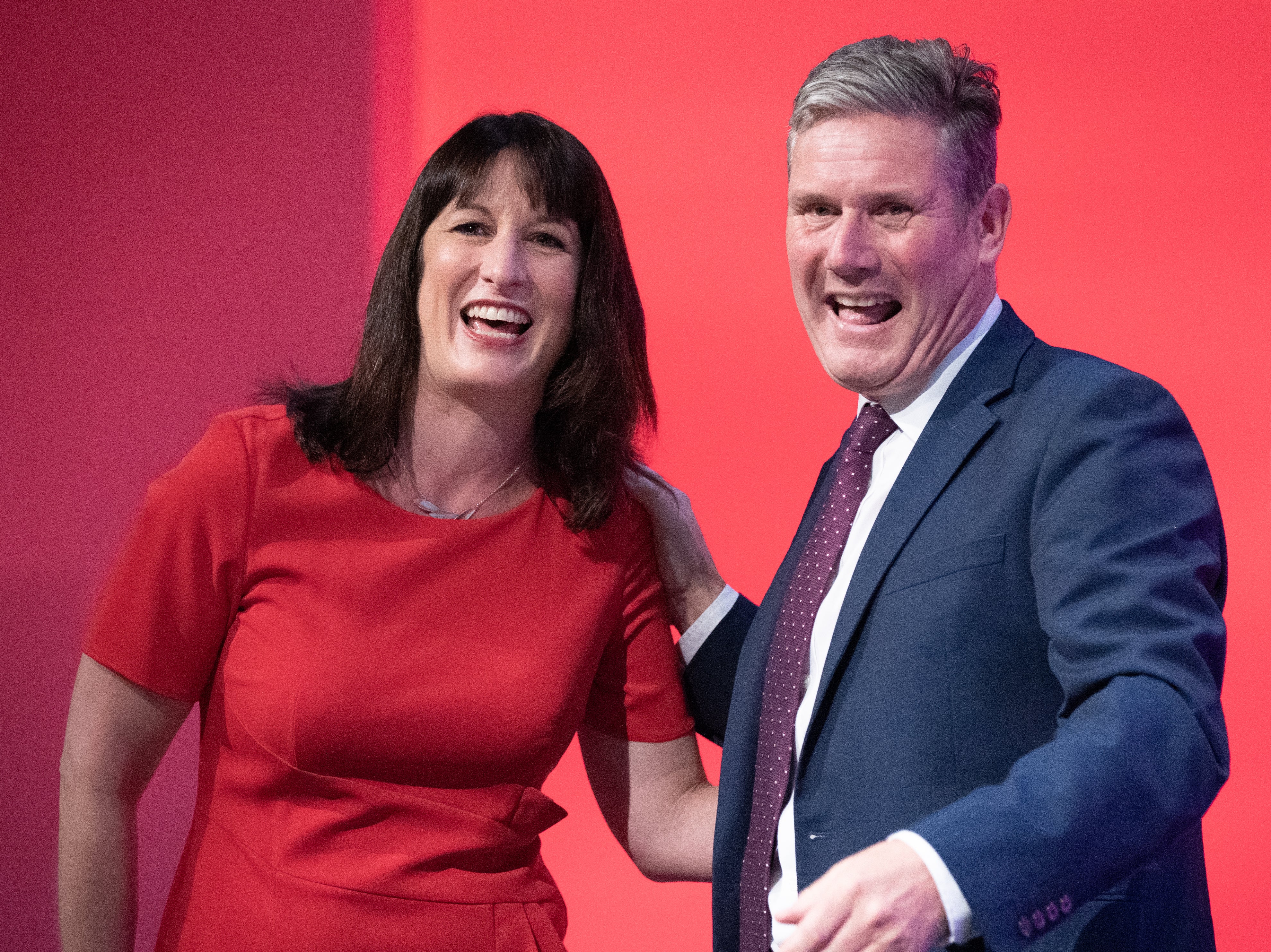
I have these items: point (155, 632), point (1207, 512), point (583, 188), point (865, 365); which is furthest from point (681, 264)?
point (1207, 512)

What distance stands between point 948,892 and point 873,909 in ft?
0.17

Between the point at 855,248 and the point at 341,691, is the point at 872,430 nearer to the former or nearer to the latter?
the point at 855,248

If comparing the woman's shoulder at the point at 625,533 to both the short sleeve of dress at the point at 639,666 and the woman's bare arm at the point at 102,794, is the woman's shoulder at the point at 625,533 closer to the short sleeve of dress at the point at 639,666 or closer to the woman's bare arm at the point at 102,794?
the short sleeve of dress at the point at 639,666

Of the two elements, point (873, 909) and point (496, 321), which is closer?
point (873, 909)

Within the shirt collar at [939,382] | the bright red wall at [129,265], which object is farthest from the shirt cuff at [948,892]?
the bright red wall at [129,265]

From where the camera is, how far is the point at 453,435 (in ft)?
5.03

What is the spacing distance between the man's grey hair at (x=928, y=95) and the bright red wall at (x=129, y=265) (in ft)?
3.87

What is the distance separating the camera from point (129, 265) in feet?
7.36

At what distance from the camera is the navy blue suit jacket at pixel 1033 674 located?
0.84 m

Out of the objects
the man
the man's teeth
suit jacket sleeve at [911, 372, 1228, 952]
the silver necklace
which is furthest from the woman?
suit jacket sleeve at [911, 372, 1228, 952]

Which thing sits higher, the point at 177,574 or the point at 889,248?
the point at 889,248

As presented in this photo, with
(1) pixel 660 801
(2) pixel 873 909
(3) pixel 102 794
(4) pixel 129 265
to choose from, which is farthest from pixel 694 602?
(4) pixel 129 265

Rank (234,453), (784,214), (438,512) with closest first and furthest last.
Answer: (234,453)
(438,512)
(784,214)

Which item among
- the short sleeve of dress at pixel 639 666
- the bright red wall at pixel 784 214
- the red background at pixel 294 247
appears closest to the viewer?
the short sleeve of dress at pixel 639 666
